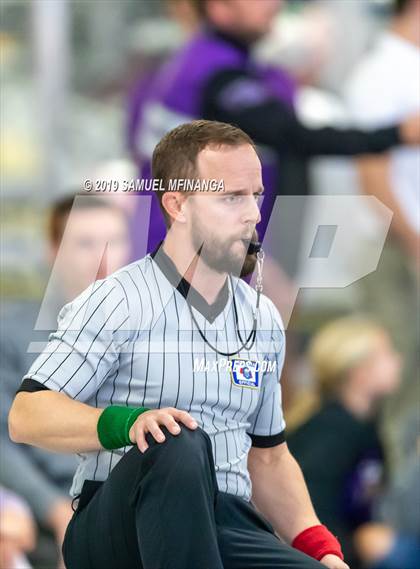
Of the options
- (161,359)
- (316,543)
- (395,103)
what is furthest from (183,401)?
(395,103)

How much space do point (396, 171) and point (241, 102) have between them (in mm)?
381

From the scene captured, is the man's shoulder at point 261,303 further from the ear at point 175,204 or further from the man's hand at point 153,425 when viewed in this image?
the man's hand at point 153,425

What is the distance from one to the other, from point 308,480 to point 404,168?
31.9 inches

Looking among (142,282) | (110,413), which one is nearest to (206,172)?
(142,282)

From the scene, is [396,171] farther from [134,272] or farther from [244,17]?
[134,272]

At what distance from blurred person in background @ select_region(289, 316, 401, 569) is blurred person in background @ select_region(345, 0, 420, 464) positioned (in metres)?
0.05

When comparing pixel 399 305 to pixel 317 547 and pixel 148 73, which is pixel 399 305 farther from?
pixel 317 547

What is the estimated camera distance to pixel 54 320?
1.95 meters

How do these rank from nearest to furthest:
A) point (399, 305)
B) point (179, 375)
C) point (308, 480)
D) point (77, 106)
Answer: point (179, 375), point (308, 480), point (399, 305), point (77, 106)

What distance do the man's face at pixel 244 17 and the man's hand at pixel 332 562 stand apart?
44.6 inches

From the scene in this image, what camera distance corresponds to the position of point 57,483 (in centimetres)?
245

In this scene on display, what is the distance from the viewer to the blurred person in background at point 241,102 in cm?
255

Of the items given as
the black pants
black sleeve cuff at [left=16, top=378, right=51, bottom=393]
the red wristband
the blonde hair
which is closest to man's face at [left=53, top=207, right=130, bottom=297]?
black sleeve cuff at [left=16, top=378, right=51, bottom=393]

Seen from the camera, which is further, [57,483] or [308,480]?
[57,483]
